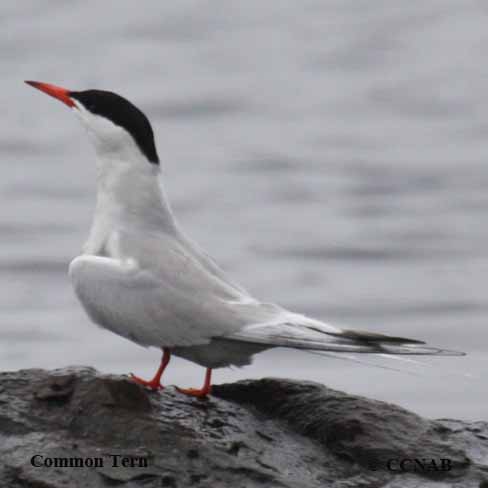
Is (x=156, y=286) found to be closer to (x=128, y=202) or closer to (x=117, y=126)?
(x=128, y=202)

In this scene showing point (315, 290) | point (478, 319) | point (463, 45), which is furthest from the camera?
point (463, 45)

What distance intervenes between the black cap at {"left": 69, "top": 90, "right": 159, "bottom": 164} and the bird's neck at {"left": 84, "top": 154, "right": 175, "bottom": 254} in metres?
0.06

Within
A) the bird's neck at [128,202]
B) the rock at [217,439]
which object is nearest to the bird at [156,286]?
the bird's neck at [128,202]

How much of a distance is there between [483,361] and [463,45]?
19.4 m

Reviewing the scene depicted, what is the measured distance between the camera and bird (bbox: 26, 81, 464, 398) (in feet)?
23.7

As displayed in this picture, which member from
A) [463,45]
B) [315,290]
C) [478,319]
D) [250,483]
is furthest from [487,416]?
[463,45]

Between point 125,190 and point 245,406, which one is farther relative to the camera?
point 125,190

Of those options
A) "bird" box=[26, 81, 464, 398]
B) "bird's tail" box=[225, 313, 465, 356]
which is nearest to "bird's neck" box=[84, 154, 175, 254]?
"bird" box=[26, 81, 464, 398]

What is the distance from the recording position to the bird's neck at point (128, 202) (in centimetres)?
779

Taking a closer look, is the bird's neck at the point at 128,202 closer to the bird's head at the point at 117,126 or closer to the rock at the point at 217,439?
the bird's head at the point at 117,126

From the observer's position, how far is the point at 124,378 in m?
7.05

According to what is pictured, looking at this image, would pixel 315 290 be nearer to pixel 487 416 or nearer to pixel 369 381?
pixel 369 381

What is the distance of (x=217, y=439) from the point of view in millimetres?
6824

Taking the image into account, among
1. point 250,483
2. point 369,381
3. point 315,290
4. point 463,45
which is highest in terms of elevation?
point 463,45
